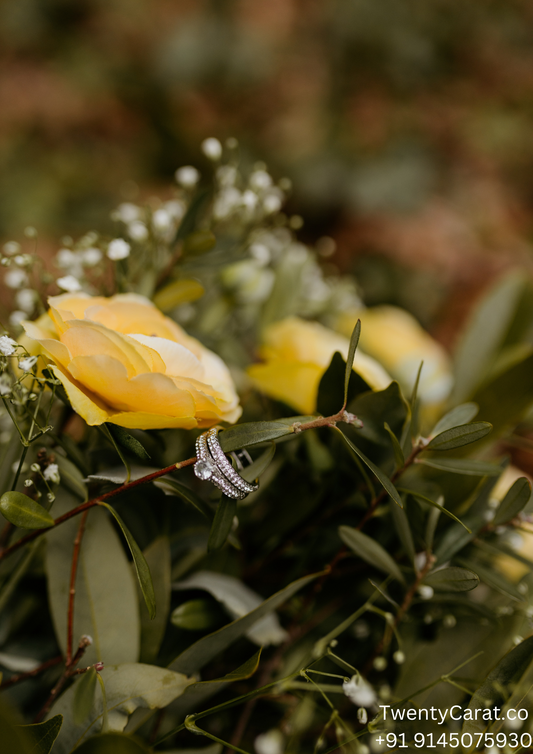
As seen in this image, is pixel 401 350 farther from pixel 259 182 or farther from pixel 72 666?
pixel 72 666

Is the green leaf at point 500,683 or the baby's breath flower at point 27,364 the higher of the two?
the baby's breath flower at point 27,364

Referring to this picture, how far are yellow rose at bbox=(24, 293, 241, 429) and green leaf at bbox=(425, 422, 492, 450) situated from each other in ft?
0.33

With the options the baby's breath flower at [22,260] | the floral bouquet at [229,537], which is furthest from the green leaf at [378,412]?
the baby's breath flower at [22,260]

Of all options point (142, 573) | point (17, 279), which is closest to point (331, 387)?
point (142, 573)

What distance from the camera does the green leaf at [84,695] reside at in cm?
21

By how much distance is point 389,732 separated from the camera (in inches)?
10.6

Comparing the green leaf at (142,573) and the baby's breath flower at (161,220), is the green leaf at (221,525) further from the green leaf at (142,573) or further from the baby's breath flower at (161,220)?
the baby's breath flower at (161,220)

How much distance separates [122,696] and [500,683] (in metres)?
0.19

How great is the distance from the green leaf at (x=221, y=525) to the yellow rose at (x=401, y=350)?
25cm

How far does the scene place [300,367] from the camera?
310mm

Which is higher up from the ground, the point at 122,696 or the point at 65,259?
the point at 65,259

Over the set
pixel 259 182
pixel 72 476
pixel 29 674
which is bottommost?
pixel 29 674

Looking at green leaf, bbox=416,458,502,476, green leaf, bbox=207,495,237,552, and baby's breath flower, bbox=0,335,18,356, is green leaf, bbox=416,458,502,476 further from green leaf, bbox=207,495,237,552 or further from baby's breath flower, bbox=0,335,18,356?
baby's breath flower, bbox=0,335,18,356

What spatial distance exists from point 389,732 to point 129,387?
0.76ft
